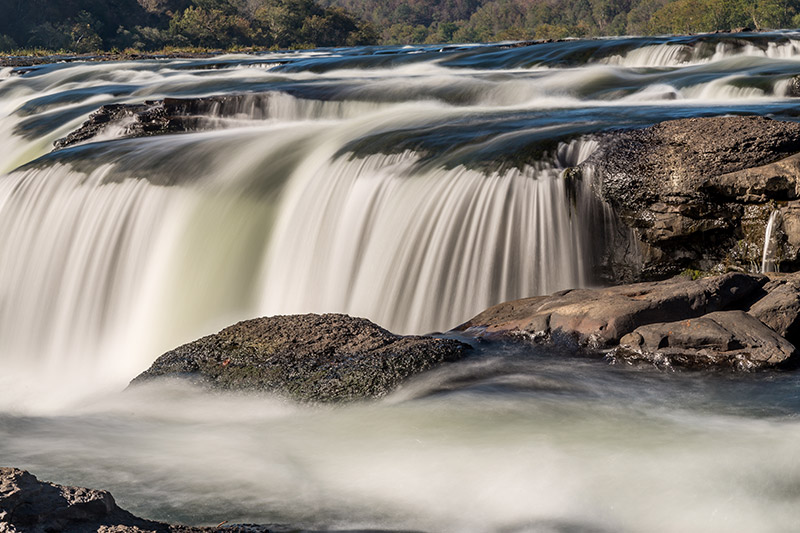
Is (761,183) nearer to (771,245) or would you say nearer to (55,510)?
(771,245)

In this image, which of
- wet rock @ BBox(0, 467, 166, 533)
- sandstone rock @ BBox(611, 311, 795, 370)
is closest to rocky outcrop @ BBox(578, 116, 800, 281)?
sandstone rock @ BBox(611, 311, 795, 370)

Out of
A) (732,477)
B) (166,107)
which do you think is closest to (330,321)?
(732,477)

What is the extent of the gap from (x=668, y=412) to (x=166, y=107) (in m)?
10.2

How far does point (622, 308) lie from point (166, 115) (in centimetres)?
905

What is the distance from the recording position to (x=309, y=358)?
17.4 ft

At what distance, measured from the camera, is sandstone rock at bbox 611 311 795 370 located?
5164 mm

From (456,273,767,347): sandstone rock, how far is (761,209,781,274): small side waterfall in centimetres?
63

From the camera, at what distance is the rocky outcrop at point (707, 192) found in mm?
6508

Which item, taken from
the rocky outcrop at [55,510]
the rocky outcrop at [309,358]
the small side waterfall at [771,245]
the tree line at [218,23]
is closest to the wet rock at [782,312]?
the small side waterfall at [771,245]

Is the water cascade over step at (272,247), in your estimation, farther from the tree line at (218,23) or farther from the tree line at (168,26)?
the tree line at (168,26)

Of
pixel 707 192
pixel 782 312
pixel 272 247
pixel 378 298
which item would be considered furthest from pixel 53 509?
pixel 272 247

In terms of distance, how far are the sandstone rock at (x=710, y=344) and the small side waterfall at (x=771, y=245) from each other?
1.26 metres

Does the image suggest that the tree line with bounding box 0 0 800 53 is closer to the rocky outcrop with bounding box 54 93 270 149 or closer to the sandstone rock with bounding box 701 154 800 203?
the rocky outcrop with bounding box 54 93 270 149

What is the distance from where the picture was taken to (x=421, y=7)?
159375mm
